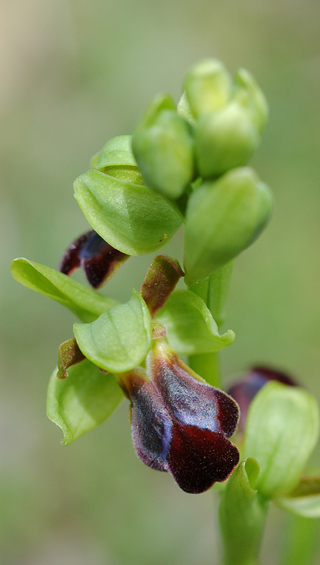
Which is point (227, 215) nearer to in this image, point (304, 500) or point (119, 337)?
point (119, 337)

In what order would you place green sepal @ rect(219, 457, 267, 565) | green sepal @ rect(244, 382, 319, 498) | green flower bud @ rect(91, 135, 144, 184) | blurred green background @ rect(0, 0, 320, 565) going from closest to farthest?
green flower bud @ rect(91, 135, 144, 184), green sepal @ rect(219, 457, 267, 565), green sepal @ rect(244, 382, 319, 498), blurred green background @ rect(0, 0, 320, 565)

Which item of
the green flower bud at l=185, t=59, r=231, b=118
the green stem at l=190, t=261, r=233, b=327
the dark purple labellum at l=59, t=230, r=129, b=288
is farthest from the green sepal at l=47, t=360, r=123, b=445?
the green flower bud at l=185, t=59, r=231, b=118

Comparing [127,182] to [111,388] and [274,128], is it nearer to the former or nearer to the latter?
[111,388]

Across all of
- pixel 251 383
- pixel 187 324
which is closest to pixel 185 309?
pixel 187 324

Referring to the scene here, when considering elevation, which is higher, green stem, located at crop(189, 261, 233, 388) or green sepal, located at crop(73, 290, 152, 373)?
green sepal, located at crop(73, 290, 152, 373)

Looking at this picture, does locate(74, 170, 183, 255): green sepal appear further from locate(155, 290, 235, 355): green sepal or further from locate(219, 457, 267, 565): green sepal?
locate(219, 457, 267, 565): green sepal

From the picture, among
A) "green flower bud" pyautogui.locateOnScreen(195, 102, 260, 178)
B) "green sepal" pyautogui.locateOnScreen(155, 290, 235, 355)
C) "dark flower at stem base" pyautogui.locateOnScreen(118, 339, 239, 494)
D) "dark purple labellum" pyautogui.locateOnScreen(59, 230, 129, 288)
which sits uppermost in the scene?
"green flower bud" pyautogui.locateOnScreen(195, 102, 260, 178)

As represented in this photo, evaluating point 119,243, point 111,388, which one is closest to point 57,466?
point 111,388

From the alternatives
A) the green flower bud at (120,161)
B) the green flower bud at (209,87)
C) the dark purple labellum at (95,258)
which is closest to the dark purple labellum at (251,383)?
the dark purple labellum at (95,258)
